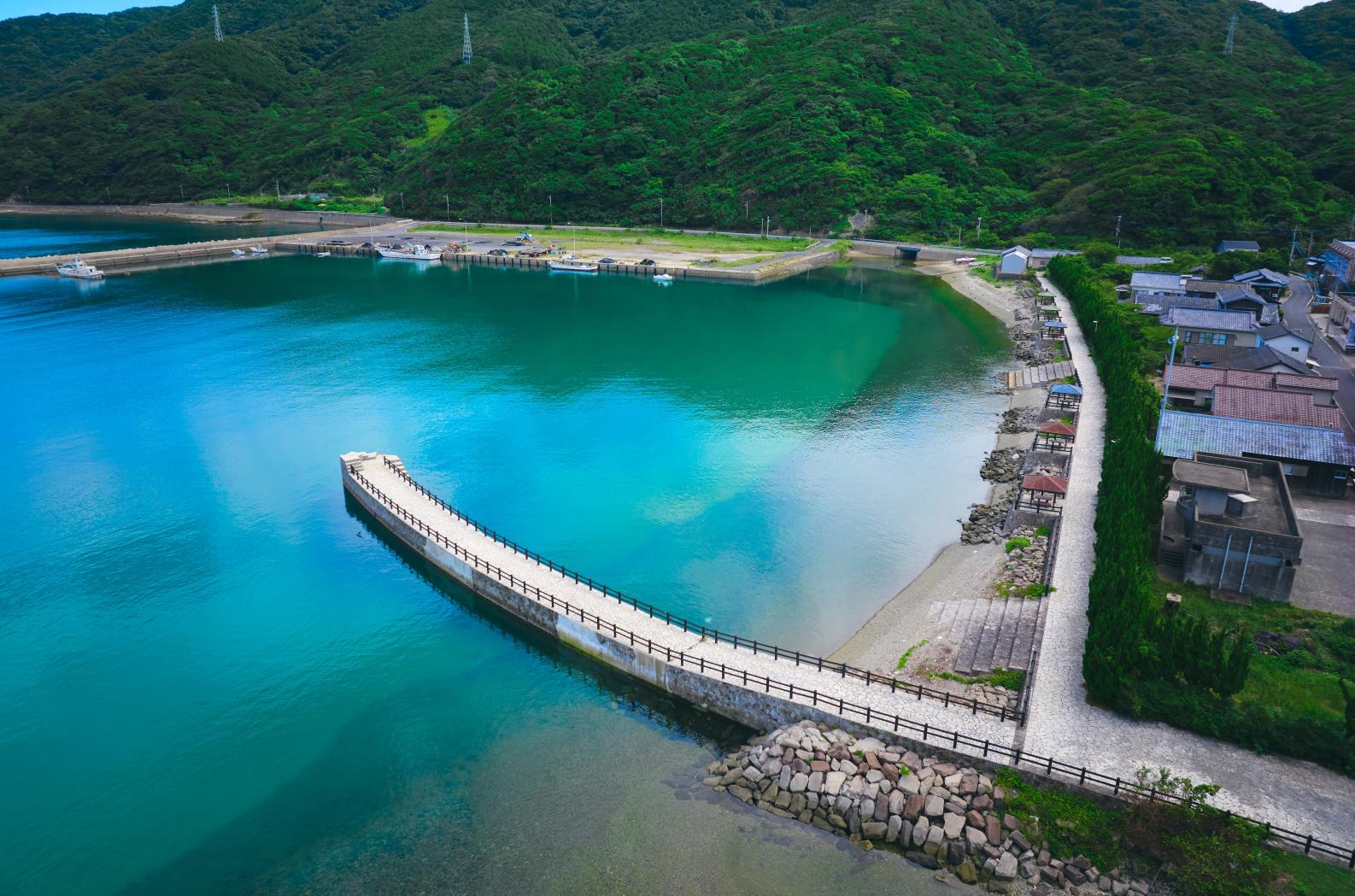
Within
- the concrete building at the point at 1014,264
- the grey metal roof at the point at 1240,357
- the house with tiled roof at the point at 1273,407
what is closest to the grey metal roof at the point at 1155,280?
the grey metal roof at the point at 1240,357

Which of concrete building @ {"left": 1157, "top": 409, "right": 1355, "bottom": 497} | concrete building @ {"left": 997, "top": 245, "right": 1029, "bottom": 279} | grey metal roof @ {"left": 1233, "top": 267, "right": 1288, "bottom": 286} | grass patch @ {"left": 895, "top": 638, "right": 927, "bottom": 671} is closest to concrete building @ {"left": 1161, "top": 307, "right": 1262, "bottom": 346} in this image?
grey metal roof @ {"left": 1233, "top": 267, "right": 1288, "bottom": 286}

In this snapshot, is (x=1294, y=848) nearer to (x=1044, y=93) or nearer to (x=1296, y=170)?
(x=1296, y=170)

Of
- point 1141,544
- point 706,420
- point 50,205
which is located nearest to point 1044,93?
point 706,420

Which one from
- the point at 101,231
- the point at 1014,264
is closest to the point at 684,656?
the point at 1014,264

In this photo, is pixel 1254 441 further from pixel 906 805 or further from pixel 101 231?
pixel 101 231

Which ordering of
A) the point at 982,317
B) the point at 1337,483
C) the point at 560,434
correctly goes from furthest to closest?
the point at 982,317 → the point at 560,434 → the point at 1337,483

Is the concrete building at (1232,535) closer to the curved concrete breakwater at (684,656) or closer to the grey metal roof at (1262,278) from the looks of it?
the curved concrete breakwater at (684,656)
